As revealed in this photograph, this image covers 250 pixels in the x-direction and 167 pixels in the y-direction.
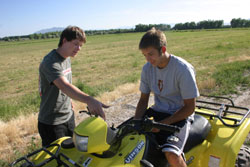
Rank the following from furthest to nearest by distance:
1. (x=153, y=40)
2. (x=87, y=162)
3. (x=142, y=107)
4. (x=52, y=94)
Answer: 1. (x=142, y=107)
2. (x=52, y=94)
3. (x=153, y=40)
4. (x=87, y=162)

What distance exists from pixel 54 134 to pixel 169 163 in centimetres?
166

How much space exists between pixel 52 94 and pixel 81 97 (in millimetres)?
837

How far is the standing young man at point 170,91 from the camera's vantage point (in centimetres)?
243

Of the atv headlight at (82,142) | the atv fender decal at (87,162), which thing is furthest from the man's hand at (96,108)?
the atv fender decal at (87,162)

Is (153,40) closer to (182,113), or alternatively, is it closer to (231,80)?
(182,113)

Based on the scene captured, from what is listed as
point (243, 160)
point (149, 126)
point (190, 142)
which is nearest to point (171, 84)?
point (190, 142)

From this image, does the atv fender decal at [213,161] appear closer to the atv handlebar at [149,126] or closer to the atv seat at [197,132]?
the atv seat at [197,132]

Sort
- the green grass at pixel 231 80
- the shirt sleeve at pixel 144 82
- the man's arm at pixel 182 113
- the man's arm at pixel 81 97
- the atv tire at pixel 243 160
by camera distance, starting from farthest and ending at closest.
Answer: the green grass at pixel 231 80 < the shirt sleeve at pixel 144 82 < the atv tire at pixel 243 160 < the man's arm at pixel 182 113 < the man's arm at pixel 81 97

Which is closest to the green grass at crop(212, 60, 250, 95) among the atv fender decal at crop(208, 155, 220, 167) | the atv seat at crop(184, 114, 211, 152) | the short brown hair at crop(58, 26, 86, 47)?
Answer: the atv seat at crop(184, 114, 211, 152)

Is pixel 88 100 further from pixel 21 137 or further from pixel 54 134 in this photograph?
pixel 21 137

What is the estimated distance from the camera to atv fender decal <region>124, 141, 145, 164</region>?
6.92 feet

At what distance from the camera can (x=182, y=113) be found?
260 centimetres

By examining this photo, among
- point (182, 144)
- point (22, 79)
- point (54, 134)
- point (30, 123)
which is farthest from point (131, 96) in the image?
point (22, 79)

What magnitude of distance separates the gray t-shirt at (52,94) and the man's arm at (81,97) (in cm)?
18
